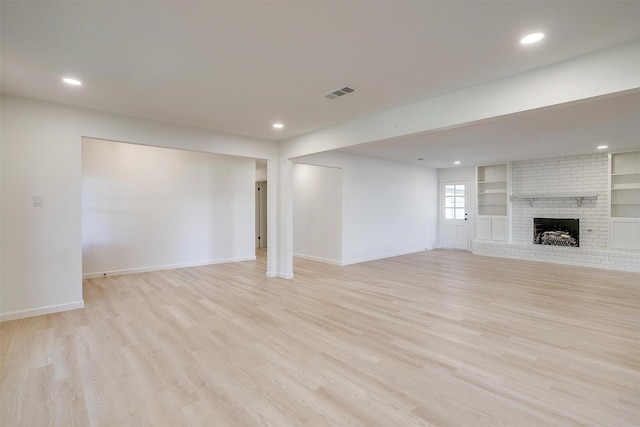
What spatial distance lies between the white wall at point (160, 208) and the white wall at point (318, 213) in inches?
51.1

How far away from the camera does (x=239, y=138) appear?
210 inches

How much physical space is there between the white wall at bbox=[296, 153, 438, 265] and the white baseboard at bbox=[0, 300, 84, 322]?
4.16 meters

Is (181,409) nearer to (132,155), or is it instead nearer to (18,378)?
(18,378)

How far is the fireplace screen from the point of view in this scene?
730 cm

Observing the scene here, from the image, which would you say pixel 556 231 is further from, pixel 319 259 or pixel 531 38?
pixel 531 38

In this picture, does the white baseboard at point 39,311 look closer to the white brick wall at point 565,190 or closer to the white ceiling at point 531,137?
the white ceiling at point 531,137

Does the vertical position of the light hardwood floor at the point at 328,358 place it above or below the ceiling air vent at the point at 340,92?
below

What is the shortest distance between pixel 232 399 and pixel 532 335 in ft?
9.92

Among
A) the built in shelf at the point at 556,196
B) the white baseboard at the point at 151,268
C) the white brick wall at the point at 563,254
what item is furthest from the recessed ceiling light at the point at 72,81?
the built in shelf at the point at 556,196

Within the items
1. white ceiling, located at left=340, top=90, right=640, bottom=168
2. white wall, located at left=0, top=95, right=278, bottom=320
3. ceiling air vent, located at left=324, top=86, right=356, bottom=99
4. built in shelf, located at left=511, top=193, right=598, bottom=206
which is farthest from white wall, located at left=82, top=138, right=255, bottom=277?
built in shelf, located at left=511, top=193, right=598, bottom=206

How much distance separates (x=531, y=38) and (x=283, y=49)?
74.5 inches

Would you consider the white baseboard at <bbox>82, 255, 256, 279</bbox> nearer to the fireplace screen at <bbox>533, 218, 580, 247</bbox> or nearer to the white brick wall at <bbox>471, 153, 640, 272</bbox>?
the white brick wall at <bbox>471, 153, 640, 272</bbox>

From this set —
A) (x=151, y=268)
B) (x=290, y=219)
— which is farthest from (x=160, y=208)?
(x=290, y=219)

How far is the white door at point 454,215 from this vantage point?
9.47 m
